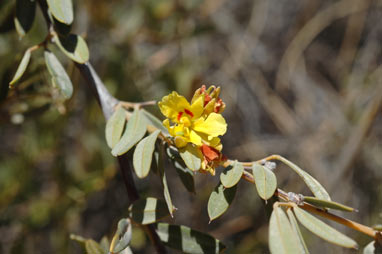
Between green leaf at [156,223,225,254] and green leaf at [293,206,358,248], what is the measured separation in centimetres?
20

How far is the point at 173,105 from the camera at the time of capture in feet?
2.68

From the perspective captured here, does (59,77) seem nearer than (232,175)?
No

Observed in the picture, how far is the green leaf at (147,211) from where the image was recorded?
85cm

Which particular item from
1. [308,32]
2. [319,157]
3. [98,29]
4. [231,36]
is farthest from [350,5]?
[98,29]

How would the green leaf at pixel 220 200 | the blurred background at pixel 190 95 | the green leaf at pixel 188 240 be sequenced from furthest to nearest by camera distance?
the blurred background at pixel 190 95
the green leaf at pixel 188 240
the green leaf at pixel 220 200

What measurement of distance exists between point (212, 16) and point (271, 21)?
634mm

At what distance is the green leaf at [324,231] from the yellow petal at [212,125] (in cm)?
19

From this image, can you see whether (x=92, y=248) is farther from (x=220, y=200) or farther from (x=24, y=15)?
(x=24, y=15)

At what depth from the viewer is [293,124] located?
261 cm

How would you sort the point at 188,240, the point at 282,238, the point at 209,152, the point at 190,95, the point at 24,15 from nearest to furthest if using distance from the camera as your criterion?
the point at 282,238, the point at 209,152, the point at 188,240, the point at 24,15, the point at 190,95

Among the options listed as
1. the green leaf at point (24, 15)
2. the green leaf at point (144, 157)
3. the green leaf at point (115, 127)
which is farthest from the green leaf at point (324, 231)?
the green leaf at point (24, 15)

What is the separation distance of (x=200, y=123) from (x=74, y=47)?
14.2 inches

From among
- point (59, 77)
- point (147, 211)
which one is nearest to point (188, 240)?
point (147, 211)

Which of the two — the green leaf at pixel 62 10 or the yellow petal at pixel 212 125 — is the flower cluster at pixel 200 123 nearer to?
the yellow petal at pixel 212 125
